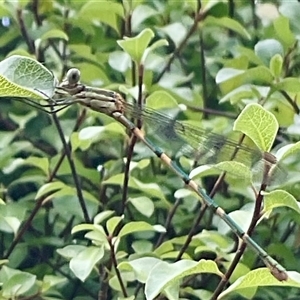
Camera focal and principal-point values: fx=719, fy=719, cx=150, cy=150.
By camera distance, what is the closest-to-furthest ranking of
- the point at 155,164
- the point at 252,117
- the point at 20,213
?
the point at 252,117, the point at 20,213, the point at 155,164

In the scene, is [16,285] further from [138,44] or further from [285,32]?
[285,32]

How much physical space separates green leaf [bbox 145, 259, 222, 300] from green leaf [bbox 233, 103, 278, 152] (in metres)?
0.11

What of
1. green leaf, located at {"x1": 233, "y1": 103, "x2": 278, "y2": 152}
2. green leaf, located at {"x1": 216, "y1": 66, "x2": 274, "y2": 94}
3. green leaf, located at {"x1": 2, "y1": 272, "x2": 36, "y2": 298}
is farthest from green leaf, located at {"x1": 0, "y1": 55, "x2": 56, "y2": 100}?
green leaf, located at {"x1": 216, "y1": 66, "x2": 274, "y2": 94}

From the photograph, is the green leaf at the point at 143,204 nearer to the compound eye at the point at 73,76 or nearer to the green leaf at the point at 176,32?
the compound eye at the point at 73,76

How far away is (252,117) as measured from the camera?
580 millimetres

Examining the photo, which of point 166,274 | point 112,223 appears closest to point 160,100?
point 112,223

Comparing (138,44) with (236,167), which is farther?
(138,44)

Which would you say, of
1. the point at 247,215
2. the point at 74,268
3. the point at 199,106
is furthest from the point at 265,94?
the point at 74,268

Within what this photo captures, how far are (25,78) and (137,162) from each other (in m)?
0.35

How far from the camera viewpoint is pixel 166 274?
1.84 ft

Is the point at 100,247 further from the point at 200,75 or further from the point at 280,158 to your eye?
the point at 200,75

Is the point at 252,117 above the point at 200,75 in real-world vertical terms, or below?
above

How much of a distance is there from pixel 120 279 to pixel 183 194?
0.13 metres

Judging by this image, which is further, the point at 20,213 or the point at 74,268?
the point at 20,213
